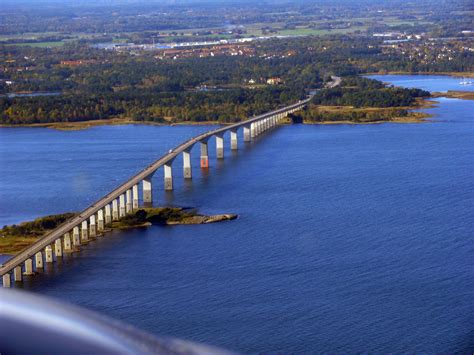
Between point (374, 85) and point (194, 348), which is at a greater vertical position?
point (194, 348)

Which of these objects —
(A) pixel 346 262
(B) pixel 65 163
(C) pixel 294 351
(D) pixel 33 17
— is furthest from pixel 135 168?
(D) pixel 33 17

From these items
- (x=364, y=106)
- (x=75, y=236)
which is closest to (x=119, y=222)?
(x=75, y=236)

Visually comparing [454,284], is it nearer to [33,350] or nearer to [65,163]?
[33,350]

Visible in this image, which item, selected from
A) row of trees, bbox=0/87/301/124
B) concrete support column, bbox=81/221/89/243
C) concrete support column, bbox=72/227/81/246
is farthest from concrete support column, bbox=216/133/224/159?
concrete support column, bbox=72/227/81/246

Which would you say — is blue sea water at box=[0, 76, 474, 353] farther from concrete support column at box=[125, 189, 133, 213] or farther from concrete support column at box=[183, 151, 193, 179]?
concrete support column at box=[125, 189, 133, 213]

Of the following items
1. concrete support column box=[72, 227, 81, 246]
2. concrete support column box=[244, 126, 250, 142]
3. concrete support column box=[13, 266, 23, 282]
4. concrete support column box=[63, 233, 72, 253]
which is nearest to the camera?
concrete support column box=[13, 266, 23, 282]

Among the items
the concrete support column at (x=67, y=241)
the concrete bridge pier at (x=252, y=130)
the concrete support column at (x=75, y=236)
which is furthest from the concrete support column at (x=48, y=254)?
the concrete bridge pier at (x=252, y=130)

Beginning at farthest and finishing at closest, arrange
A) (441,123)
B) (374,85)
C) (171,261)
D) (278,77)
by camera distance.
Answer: (278,77)
(374,85)
(441,123)
(171,261)
